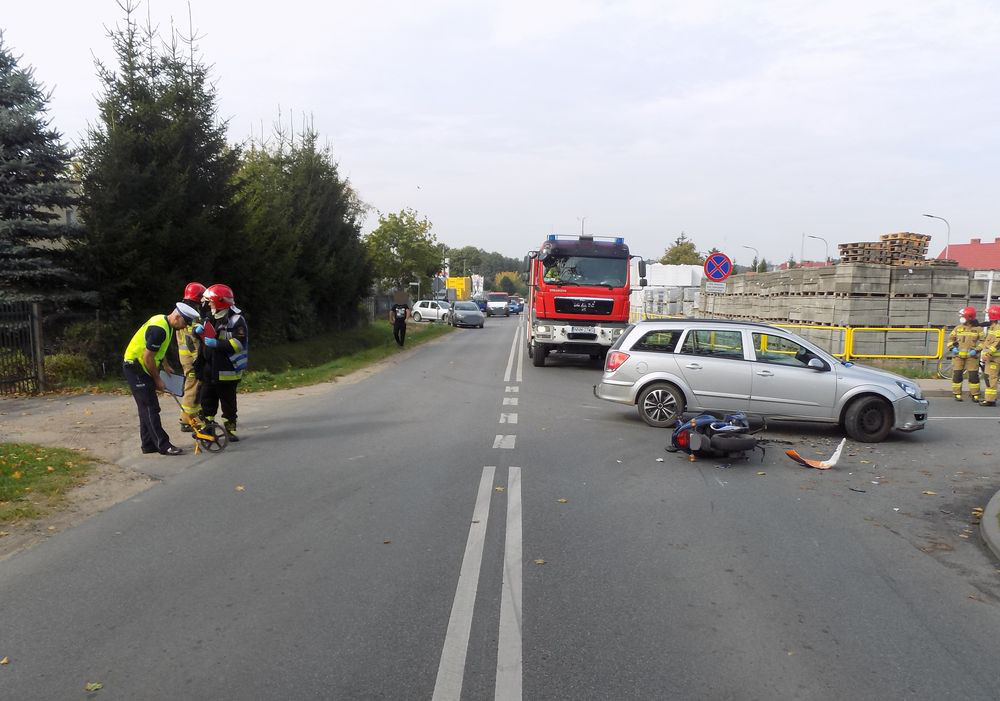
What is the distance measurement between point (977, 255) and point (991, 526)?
64.1 meters

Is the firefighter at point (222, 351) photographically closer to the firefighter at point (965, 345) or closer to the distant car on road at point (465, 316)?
the firefighter at point (965, 345)

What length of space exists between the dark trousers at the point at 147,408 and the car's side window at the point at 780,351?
7.82m

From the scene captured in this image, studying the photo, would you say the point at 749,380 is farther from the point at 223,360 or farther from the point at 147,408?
the point at 147,408

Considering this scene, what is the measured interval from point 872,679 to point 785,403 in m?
7.08

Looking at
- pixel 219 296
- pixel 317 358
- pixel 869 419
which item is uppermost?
pixel 219 296

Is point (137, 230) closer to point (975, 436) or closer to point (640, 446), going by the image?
point (640, 446)

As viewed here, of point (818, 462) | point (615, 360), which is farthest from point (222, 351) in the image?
point (818, 462)

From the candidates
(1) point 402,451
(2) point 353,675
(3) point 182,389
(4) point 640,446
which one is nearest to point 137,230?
(3) point 182,389

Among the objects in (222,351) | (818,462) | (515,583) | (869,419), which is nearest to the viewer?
(515,583)

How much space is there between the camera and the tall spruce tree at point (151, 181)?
15.0m

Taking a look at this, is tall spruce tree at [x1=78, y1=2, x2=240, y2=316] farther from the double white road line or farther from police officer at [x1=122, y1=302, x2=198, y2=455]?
the double white road line

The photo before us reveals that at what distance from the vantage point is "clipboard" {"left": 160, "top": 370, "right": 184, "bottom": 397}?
29.3 feet

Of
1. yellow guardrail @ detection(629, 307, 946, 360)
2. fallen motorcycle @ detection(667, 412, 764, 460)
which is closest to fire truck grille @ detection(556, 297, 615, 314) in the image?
yellow guardrail @ detection(629, 307, 946, 360)

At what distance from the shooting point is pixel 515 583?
193 inches
